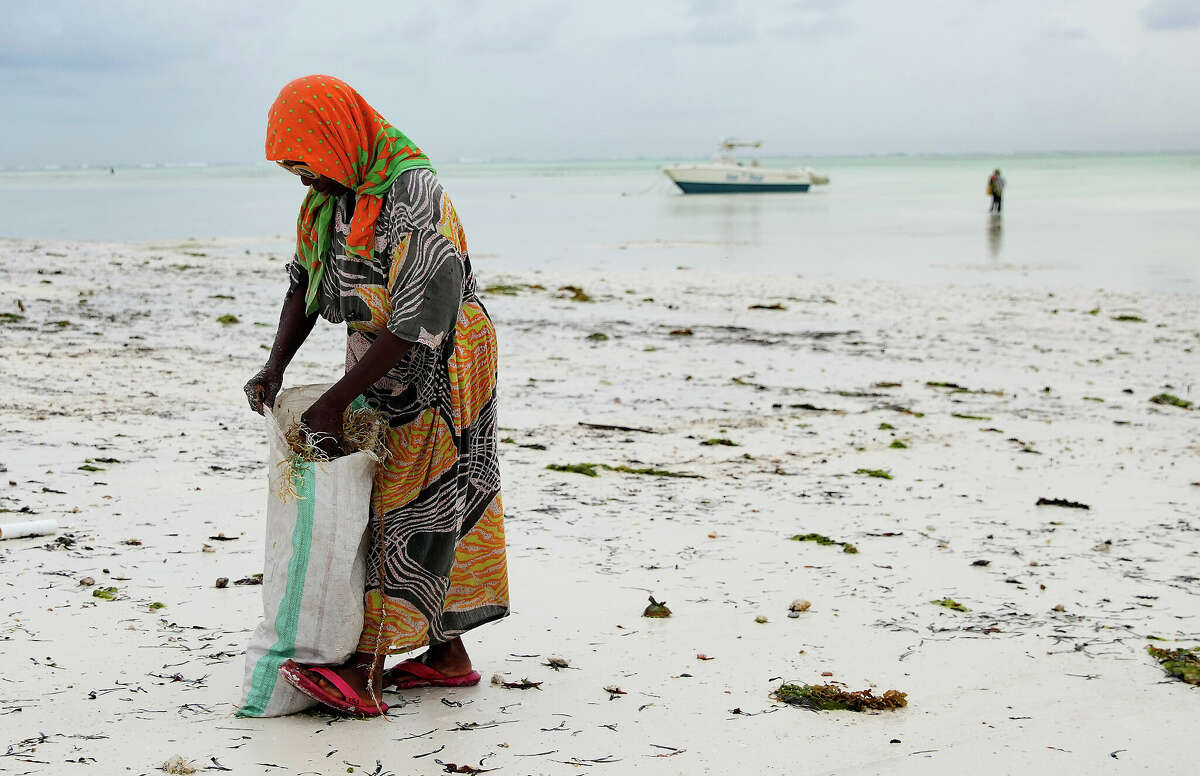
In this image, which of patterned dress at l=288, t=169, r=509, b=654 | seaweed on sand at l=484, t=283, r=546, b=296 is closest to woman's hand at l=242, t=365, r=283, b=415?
patterned dress at l=288, t=169, r=509, b=654

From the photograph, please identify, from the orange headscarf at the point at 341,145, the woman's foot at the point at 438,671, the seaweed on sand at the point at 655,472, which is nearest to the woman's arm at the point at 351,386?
the orange headscarf at the point at 341,145

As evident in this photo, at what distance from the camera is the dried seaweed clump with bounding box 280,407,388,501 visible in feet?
8.80

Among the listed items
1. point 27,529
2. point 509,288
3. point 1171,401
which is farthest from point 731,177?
point 27,529

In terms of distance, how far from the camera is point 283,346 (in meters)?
3.00

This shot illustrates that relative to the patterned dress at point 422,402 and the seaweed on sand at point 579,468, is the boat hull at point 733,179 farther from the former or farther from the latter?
the patterned dress at point 422,402

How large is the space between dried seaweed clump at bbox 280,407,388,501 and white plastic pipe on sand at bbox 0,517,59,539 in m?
1.89

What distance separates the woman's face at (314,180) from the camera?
259 centimetres

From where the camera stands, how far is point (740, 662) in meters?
3.25

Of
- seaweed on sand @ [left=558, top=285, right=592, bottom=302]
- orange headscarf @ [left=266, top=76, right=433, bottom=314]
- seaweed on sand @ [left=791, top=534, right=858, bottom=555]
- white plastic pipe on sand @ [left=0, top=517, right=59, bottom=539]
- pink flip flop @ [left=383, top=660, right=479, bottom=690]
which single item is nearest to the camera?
orange headscarf @ [left=266, top=76, right=433, bottom=314]

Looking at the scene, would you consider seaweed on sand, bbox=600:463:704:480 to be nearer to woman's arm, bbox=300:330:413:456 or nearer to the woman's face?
woman's arm, bbox=300:330:413:456

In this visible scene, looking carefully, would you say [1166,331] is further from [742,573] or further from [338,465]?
[338,465]

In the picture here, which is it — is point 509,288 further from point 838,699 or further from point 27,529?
point 838,699

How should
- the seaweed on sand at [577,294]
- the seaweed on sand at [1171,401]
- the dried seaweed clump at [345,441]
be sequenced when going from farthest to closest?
the seaweed on sand at [577,294] < the seaweed on sand at [1171,401] < the dried seaweed clump at [345,441]

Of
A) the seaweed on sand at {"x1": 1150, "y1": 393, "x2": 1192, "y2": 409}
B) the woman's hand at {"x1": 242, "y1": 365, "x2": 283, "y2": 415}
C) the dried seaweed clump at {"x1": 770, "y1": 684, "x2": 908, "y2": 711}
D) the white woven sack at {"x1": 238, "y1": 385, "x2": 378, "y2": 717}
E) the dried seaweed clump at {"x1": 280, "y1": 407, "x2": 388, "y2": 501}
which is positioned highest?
the woman's hand at {"x1": 242, "y1": 365, "x2": 283, "y2": 415}
